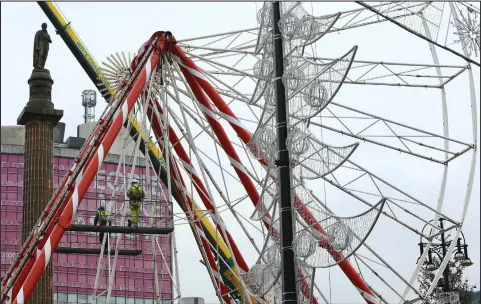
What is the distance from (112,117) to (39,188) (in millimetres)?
3488

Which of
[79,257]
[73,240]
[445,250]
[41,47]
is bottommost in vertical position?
[445,250]

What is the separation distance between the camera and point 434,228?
34.2 meters

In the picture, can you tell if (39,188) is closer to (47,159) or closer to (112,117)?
(47,159)

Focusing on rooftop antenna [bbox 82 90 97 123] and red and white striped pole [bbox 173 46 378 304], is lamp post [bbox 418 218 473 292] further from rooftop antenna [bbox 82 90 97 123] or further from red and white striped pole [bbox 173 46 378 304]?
rooftop antenna [bbox 82 90 97 123]

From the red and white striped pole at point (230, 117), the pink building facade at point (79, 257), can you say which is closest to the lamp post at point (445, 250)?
the red and white striped pole at point (230, 117)

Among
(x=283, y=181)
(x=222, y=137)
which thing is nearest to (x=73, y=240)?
(x=222, y=137)

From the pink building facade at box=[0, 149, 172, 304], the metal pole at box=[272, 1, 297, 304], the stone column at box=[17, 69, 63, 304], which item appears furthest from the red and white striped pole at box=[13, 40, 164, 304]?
the pink building facade at box=[0, 149, 172, 304]

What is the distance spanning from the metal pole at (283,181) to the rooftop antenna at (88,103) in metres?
68.5

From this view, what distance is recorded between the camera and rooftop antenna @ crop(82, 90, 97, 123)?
325 ft

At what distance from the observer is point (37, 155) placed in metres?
34.2

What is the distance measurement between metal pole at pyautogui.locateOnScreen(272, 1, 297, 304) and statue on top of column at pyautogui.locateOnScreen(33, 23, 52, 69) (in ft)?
27.5

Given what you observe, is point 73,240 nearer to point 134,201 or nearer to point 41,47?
point 41,47

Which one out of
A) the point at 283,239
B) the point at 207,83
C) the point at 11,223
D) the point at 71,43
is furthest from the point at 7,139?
the point at 283,239

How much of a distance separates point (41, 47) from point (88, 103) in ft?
207
